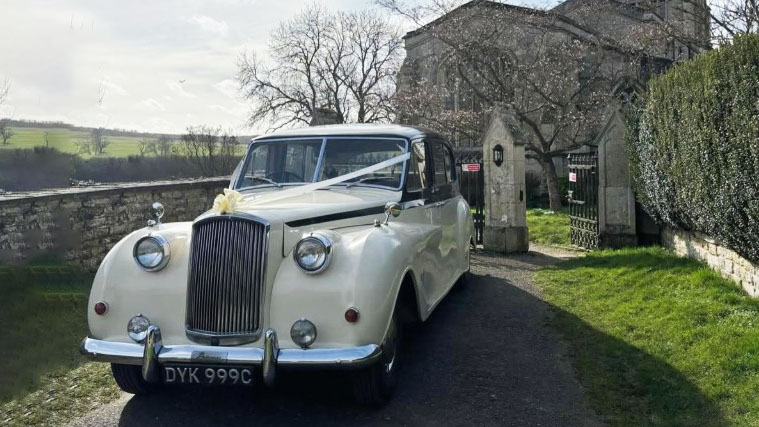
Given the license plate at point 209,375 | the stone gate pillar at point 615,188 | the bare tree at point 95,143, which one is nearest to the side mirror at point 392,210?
the license plate at point 209,375

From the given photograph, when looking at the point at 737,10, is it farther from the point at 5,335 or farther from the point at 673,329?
the point at 5,335

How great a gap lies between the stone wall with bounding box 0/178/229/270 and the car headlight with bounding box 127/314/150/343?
3.73 metres

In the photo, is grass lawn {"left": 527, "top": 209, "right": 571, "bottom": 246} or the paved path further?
grass lawn {"left": 527, "top": 209, "right": 571, "bottom": 246}

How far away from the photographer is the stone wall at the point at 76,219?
729cm

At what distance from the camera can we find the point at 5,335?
6.21m

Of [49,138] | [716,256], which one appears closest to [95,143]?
[49,138]

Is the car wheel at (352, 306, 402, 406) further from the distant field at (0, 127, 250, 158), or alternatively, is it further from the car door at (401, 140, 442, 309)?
the distant field at (0, 127, 250, 158)

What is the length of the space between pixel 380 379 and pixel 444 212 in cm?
288

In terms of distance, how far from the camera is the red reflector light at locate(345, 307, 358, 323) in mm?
4145

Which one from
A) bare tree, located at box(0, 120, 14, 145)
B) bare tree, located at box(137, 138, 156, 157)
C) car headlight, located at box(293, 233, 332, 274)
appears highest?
bare tree, located at box(137, 138, 156, 157)

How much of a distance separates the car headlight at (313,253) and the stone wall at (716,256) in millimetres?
4852

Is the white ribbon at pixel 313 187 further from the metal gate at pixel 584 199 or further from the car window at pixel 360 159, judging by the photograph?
the metal gate at pixel 584 199

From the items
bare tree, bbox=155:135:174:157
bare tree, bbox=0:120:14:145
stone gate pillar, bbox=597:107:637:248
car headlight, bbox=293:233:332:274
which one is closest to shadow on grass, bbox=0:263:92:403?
bare tree, bbox=0:120:14:145

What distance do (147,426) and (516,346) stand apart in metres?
3.57
